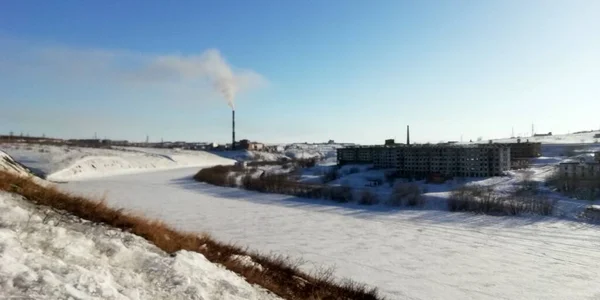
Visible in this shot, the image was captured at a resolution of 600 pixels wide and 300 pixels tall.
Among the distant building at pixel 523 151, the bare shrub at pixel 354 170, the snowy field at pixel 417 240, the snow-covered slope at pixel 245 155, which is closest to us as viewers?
the snowy field at pixel 417 240

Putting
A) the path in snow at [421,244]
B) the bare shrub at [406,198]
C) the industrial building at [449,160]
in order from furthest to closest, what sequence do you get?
1. the industrial building at [449,160]
2. the bare shrub at [406,198]
3. the path in snow at [421,244]

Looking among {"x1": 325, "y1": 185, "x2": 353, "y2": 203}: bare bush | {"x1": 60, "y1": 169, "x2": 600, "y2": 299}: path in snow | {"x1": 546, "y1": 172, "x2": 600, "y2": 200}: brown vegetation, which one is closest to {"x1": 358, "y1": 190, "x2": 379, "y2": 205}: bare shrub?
{"x1": 325, "y1": 185, "x2": 353, "y2": 203}: bare bush

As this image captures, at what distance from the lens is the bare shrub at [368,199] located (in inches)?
1075

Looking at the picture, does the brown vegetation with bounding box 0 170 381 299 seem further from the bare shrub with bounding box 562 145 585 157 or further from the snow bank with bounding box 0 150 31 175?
the bare shrub with bounding box 562 145 585 157

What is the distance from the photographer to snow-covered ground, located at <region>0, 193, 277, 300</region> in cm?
385

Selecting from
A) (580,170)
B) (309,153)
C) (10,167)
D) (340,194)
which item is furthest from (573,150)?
(309,153)

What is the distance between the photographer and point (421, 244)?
15844 mm

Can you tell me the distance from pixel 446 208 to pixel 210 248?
1959 centimetres

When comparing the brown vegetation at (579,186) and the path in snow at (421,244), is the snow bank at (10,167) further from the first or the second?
the brown vegetation at (579,186)

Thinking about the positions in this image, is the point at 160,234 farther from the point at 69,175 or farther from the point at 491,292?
the point at 69,175

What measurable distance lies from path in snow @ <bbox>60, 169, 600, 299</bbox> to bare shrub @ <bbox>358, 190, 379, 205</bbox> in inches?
59.3

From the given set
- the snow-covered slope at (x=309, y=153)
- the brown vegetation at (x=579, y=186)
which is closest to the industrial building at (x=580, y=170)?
the brown vegetation at (x=579, y=186)

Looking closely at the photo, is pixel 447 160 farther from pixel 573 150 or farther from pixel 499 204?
pixel 573 150

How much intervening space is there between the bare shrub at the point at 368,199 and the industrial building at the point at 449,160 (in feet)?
38.9
